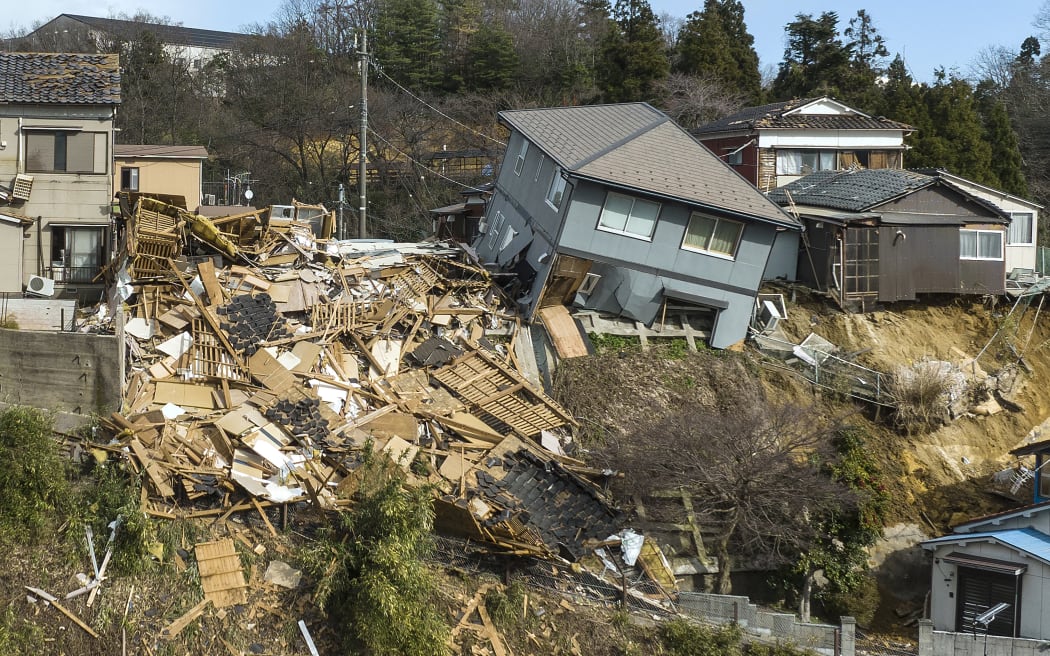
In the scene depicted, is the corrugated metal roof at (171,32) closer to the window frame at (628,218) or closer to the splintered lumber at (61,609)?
the window frame at (628,218)

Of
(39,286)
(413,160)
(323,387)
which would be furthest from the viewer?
(413,160)

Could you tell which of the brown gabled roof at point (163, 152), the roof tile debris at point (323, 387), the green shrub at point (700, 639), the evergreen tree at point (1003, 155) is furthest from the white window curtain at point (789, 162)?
the green shrub at point (700, 639)

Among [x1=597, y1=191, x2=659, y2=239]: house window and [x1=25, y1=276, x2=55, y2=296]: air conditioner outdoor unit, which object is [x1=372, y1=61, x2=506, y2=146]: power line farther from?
[x1=25, y1=276, x2=55, y2=296]: air conditioner outdoor unit

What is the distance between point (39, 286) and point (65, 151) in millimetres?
3282

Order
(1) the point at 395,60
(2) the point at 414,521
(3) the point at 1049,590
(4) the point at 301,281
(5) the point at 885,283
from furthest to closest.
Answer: (1) the point at 395,60 < (5) the point at 885,283 < (4) the point at 301,281 < (3) the point at 1049,590 < (2) the point at 414,521

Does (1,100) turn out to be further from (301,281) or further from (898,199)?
(898,199)

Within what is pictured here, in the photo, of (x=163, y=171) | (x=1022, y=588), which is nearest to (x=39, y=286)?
(x=163, y=171)

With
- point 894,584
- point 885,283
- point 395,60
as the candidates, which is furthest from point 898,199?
point 395,60

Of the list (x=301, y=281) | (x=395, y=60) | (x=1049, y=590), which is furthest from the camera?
(x=395, y=60)

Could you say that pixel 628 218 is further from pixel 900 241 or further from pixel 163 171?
pixel 163 171

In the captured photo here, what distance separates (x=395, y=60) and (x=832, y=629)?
31.4 metres

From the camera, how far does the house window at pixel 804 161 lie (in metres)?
31.7

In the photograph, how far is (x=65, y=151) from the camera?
2320cm

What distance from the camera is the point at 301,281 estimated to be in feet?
72.1
